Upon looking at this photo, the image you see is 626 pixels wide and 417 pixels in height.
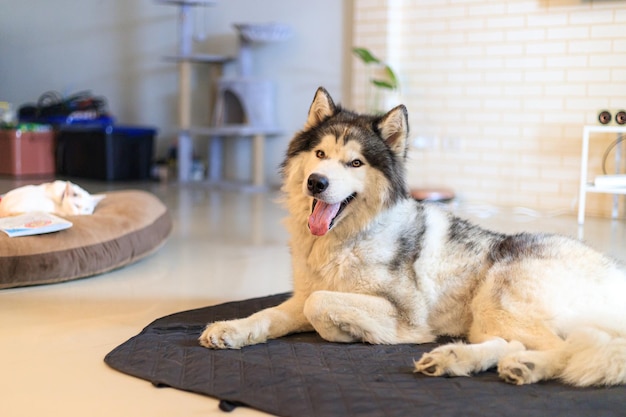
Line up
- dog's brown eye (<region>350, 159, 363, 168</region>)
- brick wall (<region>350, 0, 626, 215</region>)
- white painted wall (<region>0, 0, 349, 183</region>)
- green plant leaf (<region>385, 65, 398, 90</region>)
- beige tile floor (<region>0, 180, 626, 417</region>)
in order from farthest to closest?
white painted wall (<region>0, 0, 349, 183</region>) < green plant leaf (<region>385, 65, 398, 90</region>) < brick wall (<region>350, 0, 626, 215</region>) < dog's brown eye (<region>350, 159, 363, 168</region>) < beige tile floor (<region>0, 180, 626, 417</region>)

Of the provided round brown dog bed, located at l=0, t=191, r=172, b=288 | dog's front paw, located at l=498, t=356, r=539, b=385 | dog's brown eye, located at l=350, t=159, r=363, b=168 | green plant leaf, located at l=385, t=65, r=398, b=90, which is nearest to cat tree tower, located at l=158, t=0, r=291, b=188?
green plant leaf, located at l=385, t=65, r=398, b=90

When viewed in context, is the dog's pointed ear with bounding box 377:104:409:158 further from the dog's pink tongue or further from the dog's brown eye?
the dog's pink tongue

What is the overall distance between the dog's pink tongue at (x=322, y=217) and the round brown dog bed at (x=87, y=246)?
158 centimetres

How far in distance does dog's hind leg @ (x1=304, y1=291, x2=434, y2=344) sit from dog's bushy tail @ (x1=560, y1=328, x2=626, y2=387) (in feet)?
1.93

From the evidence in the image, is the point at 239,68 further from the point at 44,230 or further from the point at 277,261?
the point at 44,230

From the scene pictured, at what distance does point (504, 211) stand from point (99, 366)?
5.02 meters

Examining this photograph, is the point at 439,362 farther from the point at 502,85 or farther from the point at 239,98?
the point at 239,98

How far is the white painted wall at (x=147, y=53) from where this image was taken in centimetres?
827

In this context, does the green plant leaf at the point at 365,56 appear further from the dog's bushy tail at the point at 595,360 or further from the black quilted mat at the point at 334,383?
the dog's bushy tail at the point at 595,360

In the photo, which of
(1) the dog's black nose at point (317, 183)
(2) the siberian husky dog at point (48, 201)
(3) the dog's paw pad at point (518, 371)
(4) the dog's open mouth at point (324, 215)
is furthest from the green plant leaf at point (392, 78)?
(3) the dog's paw pad at point (518, 371)

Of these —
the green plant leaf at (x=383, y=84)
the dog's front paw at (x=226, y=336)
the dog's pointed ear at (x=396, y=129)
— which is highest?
the green plant leaf at (x=383, y=84)

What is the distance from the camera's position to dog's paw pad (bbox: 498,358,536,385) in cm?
220

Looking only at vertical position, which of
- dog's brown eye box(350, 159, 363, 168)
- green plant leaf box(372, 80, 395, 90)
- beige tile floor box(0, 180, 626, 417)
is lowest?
beige tile floor box(0, 180, 626, 417)

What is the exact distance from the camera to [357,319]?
254 centimetres
